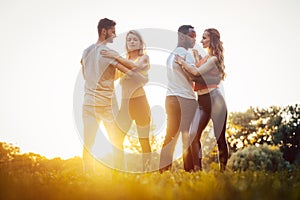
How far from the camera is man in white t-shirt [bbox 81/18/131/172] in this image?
256 inches

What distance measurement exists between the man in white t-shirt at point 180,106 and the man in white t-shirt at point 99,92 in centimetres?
90

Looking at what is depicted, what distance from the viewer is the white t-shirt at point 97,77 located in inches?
256

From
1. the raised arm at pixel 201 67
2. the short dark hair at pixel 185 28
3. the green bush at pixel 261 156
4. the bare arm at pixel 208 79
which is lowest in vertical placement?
the green bush at pixel 261 156

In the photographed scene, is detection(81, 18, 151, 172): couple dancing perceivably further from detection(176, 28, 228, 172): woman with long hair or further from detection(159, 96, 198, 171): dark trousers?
detection(176, 28, 228, 172): woman with long hair

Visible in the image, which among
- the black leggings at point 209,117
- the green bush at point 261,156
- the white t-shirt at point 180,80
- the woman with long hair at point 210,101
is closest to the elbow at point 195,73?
the woman with long hair at point 210,101

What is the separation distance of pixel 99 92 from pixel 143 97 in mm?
788

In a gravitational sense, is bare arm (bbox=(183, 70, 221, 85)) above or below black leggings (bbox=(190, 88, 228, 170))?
above

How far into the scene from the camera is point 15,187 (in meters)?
2.18

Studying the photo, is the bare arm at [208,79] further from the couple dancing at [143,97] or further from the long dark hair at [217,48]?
the long dark hair at [217,48]

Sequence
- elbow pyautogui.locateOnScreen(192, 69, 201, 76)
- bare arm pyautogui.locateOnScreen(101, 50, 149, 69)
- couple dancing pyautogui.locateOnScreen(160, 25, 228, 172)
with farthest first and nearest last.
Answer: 1. elbow pyautogui.locateOnScreen(192, 69, 201, 76)
2. couple dancing pyautogui.locateOnScreen(160, 25, 228, 172)
3. bare arm pyautogui.locateOnScreen(101, 50, 149, 69)

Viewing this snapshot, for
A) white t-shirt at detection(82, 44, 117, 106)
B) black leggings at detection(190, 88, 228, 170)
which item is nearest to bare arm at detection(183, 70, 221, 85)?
black leggings at detection(190, 88, 228, 170)

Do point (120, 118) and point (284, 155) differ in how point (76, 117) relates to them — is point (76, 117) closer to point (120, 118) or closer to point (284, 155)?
point (120, 118)

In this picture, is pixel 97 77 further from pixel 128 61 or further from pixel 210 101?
pixel 210 101

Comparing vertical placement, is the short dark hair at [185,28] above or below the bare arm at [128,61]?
above
